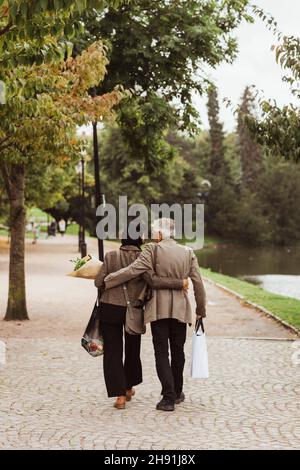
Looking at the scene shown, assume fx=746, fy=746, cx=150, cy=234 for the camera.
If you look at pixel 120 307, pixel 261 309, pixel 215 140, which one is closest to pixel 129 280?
pixel 120 307

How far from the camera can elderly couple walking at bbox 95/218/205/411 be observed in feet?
23.6

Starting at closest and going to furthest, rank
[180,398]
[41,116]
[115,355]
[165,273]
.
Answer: [165,273]
[115,355]
[180,398]
[41,116]

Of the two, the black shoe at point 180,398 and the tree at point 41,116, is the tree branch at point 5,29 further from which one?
the black shoe at point 180,398

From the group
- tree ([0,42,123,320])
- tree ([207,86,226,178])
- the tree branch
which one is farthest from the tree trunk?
tree ([207,86,226,178])

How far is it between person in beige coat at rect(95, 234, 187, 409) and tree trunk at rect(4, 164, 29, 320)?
699 cm

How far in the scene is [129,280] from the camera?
7.27m

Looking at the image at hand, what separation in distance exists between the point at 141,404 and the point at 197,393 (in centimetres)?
80

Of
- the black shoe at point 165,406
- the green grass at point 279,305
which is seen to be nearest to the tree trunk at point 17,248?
the green grass at point 279,305

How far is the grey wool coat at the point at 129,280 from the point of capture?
723 cm

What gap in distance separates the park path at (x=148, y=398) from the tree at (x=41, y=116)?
1.70 meters

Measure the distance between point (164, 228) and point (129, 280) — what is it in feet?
2.04

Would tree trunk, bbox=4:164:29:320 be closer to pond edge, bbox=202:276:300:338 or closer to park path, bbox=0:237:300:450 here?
park path, bbox=0:237:300:450

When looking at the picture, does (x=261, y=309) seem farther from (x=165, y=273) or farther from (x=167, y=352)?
(x=165, y=273)

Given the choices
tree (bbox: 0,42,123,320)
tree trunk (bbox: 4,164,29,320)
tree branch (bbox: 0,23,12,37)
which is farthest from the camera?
tree trunk (bbox: 4,164,29,320)
